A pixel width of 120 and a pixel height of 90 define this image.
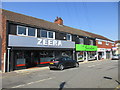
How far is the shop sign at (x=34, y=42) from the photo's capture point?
1361 cm

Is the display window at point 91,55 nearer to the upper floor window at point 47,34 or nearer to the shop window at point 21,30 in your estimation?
the upper floor window at point 47,34

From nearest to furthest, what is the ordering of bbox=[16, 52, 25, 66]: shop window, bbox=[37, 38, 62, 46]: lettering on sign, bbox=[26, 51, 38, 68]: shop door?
bbox=[16, 52, 25, 66]: shop window < bbox=[26, 51, 38, 68]: shop door < bbox=[37, 38, 62, 46]: lettering on sign

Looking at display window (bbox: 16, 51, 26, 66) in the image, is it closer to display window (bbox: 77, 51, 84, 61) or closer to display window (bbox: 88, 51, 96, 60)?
display window (bbox: 77, 51, 84, 61)

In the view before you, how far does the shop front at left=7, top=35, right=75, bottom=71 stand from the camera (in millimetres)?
13578

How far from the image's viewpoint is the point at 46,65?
1767cm

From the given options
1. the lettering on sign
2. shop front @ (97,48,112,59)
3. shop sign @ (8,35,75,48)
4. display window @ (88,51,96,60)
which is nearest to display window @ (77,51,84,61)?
display window @ (88,51,96,60)

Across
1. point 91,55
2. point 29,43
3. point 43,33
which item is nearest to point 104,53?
point 91,55

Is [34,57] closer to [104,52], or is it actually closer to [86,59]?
[86,59]

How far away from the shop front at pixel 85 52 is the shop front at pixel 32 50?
3612 millimetres

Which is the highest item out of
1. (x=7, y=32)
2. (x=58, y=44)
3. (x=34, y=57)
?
(x=7, y=32)

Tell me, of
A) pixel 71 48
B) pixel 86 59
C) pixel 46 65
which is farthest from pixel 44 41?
pixel 86 59

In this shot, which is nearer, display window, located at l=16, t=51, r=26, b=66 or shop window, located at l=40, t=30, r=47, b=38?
display window, located at l=16, t=51, r=26, b=66

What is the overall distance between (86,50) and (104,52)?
11.1 m

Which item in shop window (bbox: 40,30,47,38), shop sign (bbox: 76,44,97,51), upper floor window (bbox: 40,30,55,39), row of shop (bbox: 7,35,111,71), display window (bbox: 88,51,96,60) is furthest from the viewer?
display window (bbox: 88,51,96,60)
